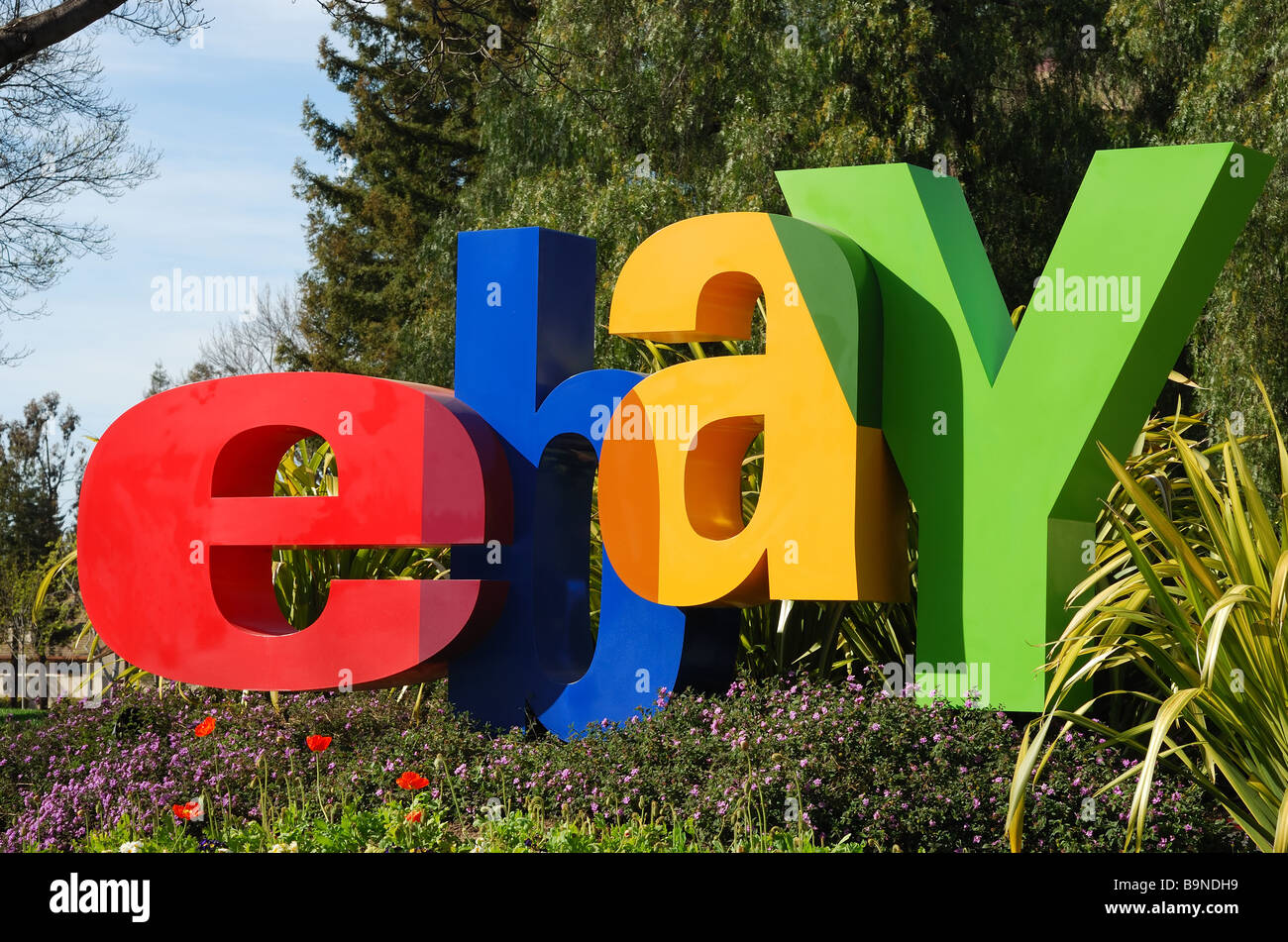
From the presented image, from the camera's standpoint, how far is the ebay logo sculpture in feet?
17.7

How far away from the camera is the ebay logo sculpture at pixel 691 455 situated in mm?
5410

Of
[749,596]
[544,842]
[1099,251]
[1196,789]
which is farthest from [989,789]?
[1099,251]

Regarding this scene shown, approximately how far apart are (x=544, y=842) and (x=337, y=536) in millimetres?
2701

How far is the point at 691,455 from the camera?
6.06 meters
